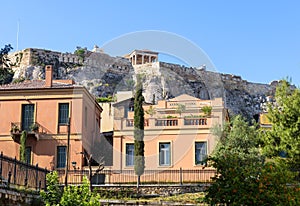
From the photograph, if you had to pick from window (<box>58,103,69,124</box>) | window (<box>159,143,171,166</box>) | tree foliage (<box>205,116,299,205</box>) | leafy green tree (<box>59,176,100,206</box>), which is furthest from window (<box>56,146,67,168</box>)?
leafy green tree (<box>59,176,100,206</box>)

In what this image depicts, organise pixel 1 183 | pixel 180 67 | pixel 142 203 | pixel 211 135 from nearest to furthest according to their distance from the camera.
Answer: pixel 1 183, pixel 142 203, pixel 211 135, pixel 180 67

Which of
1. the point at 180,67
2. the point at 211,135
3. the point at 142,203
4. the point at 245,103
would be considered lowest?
the point at 142,203

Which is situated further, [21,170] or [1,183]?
[21,170]

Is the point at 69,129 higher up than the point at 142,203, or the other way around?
the point at 69,129

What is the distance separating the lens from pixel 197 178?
27578mm

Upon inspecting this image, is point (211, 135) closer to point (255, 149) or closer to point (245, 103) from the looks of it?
point (255, 149)

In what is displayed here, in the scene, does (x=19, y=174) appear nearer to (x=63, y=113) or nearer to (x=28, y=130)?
(x=28, y=130)

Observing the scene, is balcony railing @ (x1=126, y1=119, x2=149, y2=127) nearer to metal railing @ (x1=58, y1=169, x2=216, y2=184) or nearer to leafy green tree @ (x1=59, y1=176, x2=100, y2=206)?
metal railing @ (x1=58, y1=169, x2=216, y2=184)

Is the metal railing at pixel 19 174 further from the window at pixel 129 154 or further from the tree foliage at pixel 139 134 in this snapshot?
the window at pixel 129 154

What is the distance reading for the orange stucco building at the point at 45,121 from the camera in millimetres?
29797

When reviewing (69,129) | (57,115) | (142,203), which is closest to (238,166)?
(142,203)

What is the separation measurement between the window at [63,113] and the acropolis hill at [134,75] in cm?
3150

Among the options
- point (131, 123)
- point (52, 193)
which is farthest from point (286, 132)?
point (52, 193)

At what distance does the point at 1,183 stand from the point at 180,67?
6565cm
